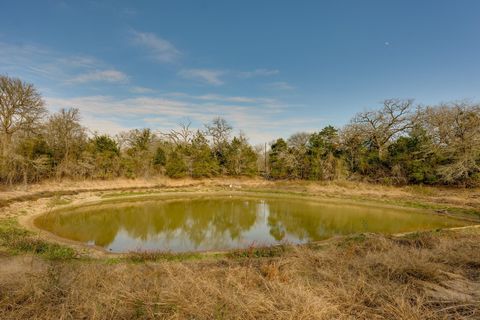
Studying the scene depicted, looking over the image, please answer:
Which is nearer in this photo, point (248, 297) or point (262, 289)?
point (248, 297)

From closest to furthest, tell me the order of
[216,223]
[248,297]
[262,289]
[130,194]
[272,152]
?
[248,297] → [262,289] → [216,223] → [130,194] → [272,152]

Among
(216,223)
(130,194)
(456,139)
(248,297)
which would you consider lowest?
(216,223)

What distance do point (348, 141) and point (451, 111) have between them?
1133cm

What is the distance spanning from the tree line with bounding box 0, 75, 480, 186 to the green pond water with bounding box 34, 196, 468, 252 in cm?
1015

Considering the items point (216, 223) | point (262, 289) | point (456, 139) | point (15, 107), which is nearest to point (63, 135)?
point (15, 107)

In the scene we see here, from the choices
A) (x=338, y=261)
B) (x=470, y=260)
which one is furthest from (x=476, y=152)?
(x=338, y=261)

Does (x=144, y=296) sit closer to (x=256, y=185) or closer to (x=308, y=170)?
(x=256, y=185)

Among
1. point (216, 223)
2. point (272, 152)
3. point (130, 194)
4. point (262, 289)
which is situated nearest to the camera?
point (262, 289)

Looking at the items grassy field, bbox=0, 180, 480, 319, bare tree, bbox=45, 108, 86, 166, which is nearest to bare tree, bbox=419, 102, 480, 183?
grassy field, bbox=0, 180, 480, 319

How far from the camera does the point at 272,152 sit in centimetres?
3684

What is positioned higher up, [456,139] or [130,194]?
[456,139]

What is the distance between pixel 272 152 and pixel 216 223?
22580 mm

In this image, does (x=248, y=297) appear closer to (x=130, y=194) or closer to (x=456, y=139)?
(x=130, y=194)

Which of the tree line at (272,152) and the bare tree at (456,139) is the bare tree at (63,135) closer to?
the tree line at (272,152)
